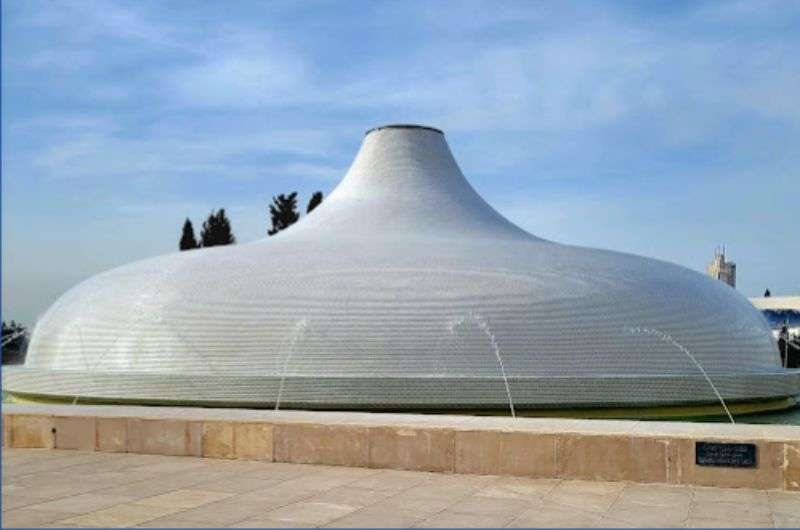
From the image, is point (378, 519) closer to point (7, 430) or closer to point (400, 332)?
point (7, 430)

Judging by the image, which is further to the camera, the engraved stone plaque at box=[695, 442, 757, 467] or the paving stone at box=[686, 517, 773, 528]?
the engraved stone plaque at box=[695, 442, 757, 467]

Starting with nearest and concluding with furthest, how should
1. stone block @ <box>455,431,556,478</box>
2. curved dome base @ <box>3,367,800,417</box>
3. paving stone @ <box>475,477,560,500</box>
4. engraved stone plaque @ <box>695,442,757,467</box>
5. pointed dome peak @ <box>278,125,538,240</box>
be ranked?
paving stone @ <box>475,477,560,500</box>
engraved stone plaque @ <box>695,442,757,467</box>
stone block @ <box>455,431,556,478</box>
curved dome base @ <box>3,367,800,417</box>
pointed dome peak @ <box>278,125,538,240</box>

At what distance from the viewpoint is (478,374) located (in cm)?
1948

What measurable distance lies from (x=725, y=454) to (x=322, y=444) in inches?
144

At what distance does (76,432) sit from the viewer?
9969 mm

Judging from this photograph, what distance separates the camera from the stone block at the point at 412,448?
8.66 metres

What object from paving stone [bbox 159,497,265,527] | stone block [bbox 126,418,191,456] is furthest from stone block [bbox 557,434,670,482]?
stone block [bbox 126,418,191,456]

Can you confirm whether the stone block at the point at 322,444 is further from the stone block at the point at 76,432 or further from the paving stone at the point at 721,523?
the paving stone at the point at 721,523

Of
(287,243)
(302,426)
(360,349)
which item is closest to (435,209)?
(287,243)

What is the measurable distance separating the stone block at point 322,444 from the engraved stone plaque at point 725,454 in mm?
3012

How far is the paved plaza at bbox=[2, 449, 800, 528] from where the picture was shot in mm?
6574

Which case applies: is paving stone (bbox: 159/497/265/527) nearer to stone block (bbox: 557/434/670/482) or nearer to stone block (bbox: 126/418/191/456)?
stone block (bbox: 126/418/191/456)

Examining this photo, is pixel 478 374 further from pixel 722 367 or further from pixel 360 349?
pixel 722 367

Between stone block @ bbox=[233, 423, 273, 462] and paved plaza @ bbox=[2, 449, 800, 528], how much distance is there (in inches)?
9.9
